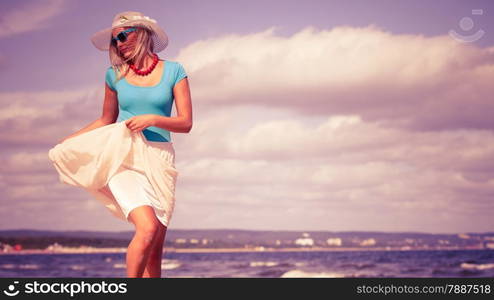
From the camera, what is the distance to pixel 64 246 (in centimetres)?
11619

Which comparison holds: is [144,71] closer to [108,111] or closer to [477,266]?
[108,111]

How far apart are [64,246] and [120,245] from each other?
12.1 meters

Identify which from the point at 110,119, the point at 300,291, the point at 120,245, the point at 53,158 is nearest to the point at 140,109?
the point at 110,119

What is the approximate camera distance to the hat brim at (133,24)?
4.12 m

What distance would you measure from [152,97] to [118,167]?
0.51 meters

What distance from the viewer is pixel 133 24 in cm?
411

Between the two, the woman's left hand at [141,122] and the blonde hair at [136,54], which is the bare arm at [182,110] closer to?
the woman's left hand at [141,122]

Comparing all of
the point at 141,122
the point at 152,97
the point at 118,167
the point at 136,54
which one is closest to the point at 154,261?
the point at 118,167

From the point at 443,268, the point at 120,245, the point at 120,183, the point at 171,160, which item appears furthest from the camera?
the point at 120,245

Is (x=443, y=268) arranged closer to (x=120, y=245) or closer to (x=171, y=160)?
(x=171, y=160)

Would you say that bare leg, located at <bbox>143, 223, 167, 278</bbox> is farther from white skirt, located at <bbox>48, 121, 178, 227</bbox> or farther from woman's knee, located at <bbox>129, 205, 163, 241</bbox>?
woman's knee, located at <bbox>129, 205, 163, 241</bbox>

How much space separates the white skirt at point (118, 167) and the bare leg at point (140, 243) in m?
0.14

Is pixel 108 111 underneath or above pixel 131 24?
underneath

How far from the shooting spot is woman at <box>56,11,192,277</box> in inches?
155
